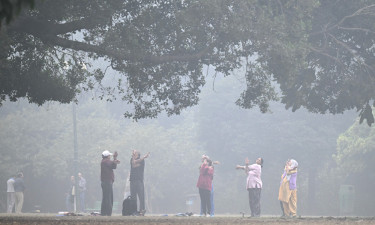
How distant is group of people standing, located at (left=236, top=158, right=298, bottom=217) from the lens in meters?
23.3

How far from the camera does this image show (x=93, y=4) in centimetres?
1883

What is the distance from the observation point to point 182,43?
20.6 m

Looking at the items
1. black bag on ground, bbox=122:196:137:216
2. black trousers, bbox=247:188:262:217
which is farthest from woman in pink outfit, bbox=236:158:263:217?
black bag on ground, bbox=122:196:137:216

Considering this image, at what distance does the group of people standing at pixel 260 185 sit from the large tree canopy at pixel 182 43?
2138 millimetres

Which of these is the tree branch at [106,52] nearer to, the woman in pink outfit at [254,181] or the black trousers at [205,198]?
the woman in pink outfit at [254,181]

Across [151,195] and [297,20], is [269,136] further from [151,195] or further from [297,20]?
[297,20]

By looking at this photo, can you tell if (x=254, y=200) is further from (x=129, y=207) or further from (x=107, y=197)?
→ (x=107, y=197)

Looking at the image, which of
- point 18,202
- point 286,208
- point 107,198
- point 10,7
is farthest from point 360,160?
point 10,7

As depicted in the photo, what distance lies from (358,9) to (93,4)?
7.74m

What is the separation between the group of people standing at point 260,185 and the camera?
23344mm

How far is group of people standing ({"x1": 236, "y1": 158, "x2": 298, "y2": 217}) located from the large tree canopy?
2138 mm

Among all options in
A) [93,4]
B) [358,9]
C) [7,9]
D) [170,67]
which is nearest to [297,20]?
[358,9]

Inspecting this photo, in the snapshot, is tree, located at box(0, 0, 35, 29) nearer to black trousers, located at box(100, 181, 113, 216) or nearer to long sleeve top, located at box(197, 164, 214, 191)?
black trousers, located at box(100, 181, 113, 216)

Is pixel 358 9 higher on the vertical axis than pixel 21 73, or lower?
higher
